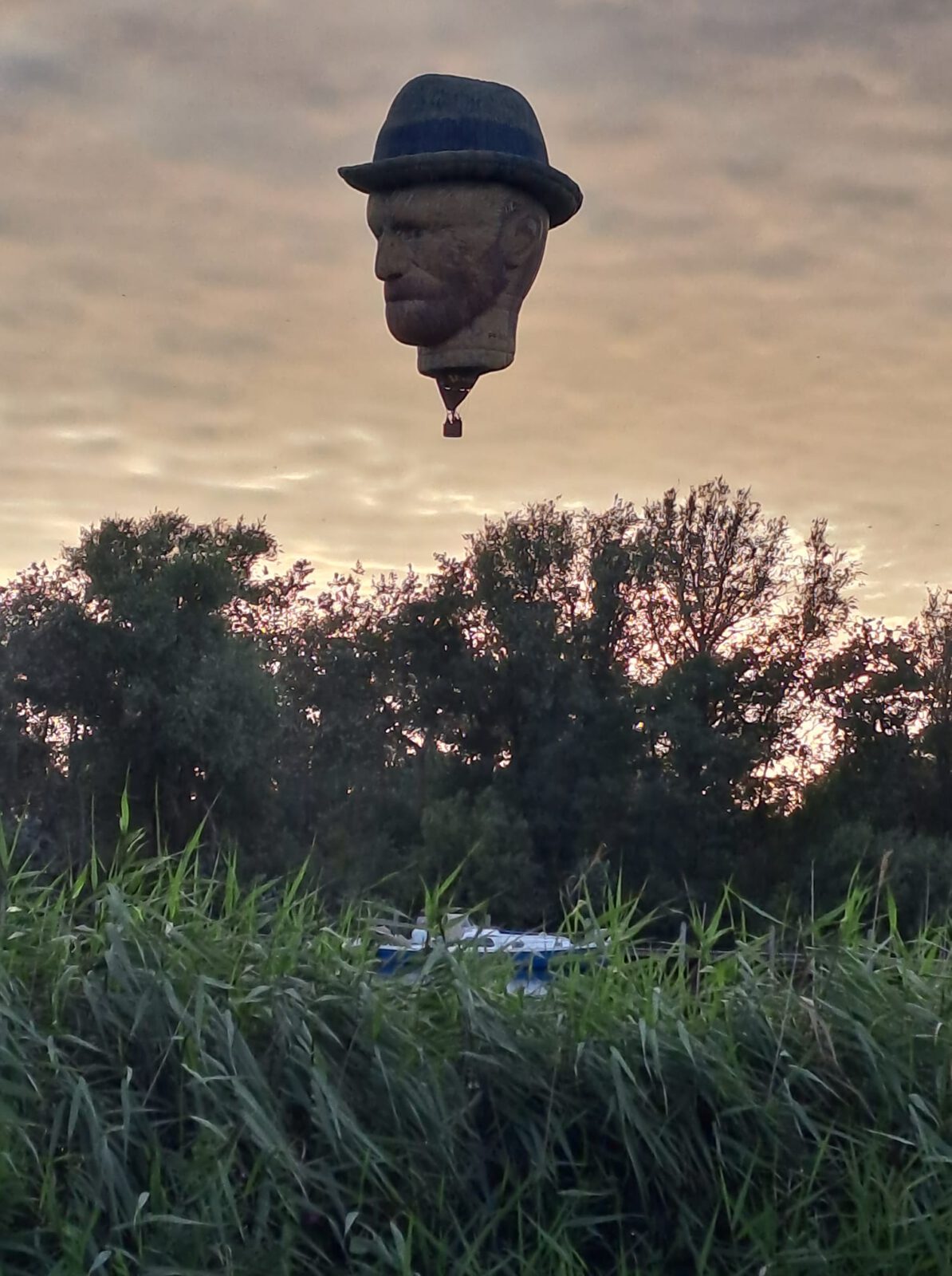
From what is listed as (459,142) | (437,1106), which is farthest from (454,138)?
(437,1106)

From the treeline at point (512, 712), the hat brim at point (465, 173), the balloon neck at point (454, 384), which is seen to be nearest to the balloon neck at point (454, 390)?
the balloon neck at point (454, 384)

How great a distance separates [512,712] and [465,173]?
79.9 ft

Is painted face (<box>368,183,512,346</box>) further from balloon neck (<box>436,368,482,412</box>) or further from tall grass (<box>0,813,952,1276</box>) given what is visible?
tall grass (<box>0,813,952,1276</box>)

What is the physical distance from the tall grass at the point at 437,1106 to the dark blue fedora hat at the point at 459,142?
2399mm

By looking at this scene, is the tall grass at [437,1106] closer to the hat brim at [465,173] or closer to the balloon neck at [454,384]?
the balloon neck at [454,384]

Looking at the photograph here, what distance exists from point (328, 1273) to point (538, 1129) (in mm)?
814

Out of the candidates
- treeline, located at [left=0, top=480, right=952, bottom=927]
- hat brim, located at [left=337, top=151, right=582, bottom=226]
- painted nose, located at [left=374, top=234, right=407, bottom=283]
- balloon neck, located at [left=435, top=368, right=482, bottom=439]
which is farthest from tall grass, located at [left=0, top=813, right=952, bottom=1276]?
treeline, located at [left=0, top=480, right=952, bottom=927]

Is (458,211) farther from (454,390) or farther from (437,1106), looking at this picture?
(437,1106)

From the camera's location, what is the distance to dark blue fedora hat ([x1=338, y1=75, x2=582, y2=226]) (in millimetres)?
4996

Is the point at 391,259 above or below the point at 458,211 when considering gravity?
below

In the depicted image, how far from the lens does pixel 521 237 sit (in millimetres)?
5074

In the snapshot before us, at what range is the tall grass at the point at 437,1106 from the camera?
4477 millimetres

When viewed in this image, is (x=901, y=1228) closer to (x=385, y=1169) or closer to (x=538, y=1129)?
(x=538, y=1129)

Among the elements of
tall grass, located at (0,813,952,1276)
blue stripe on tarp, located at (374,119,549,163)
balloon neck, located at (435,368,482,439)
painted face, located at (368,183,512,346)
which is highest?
blue stripe on tarp, located at (374,119,549,163)
